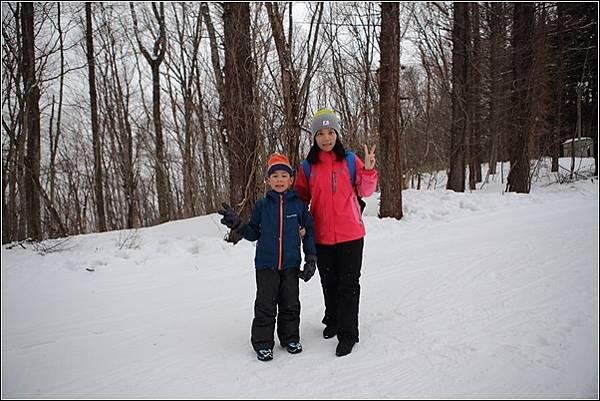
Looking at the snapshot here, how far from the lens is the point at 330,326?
3.28 metres

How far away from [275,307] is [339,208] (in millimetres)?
926

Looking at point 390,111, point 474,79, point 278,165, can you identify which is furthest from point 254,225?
point 474,79

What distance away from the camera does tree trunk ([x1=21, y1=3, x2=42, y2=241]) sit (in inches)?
314

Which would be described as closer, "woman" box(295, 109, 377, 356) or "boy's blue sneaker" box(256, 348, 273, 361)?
"boy's blue sneaker" box(256, 348, 273, 361)

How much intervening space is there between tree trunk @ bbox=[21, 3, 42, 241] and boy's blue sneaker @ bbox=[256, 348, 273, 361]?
635 cm

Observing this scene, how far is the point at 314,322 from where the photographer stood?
3559 mm

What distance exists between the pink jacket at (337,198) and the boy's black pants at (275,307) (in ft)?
1.42

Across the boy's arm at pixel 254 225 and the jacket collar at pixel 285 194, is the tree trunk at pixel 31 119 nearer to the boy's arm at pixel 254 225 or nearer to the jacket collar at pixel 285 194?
the boy's arm at pixel 254 225

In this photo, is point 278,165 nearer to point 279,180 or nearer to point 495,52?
point 279,180

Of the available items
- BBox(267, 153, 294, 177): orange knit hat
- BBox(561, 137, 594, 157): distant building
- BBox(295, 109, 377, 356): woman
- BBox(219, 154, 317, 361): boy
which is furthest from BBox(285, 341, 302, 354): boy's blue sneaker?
BBox(561, 137, 594, 157): distant building

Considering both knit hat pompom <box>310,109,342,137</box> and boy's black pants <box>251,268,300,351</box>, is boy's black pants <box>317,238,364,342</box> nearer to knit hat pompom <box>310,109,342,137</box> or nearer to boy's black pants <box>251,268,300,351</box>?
boy's black pants <box>251,268,300,351</box>

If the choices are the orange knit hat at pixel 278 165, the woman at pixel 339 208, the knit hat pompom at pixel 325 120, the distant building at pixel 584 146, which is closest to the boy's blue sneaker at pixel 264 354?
the woman at pixel 339 208

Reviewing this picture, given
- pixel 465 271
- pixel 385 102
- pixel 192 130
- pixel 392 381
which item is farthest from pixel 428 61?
pixel 392 381

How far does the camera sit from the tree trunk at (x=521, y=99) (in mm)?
11211
